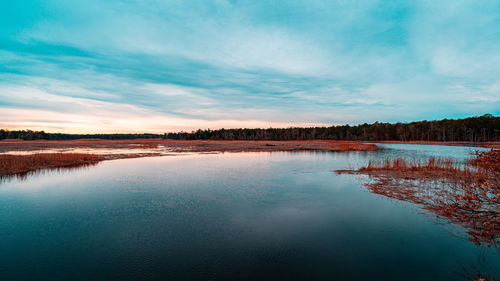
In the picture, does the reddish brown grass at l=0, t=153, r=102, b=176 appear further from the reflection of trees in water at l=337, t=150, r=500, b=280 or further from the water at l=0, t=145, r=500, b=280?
the reflection of trees in water at l=337, t=150, r=500, b=280

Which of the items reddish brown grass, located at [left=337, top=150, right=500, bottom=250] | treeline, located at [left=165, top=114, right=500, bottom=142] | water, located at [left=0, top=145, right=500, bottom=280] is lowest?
water, located at [left=0, top=145, right=500, bottom=280]

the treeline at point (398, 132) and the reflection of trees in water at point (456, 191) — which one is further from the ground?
the treeline at point (398, 132)

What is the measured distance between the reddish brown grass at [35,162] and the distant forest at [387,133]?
108 m

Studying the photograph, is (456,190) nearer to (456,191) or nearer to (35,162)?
(456,191)

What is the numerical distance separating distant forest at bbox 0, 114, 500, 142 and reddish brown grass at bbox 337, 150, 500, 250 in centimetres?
8223

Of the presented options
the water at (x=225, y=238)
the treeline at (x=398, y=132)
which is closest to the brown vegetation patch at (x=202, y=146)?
the water at (x=225, y=238)

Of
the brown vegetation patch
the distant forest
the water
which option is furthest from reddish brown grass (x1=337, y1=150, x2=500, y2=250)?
the distant forest

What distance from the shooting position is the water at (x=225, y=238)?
656 cm

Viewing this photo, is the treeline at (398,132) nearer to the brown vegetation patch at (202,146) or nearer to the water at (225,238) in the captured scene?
the brown vegetation patch at (202,146)

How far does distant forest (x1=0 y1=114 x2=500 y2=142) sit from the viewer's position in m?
105

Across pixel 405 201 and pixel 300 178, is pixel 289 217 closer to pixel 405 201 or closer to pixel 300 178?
pixel 405 201

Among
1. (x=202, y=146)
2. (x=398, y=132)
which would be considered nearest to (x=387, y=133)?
(x=398, y=132)

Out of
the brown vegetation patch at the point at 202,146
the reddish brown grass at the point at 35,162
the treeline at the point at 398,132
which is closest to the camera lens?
the reddish brown grass at the point at 35,162

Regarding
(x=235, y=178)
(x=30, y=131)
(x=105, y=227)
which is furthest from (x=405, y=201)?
(x=30, y=131)
